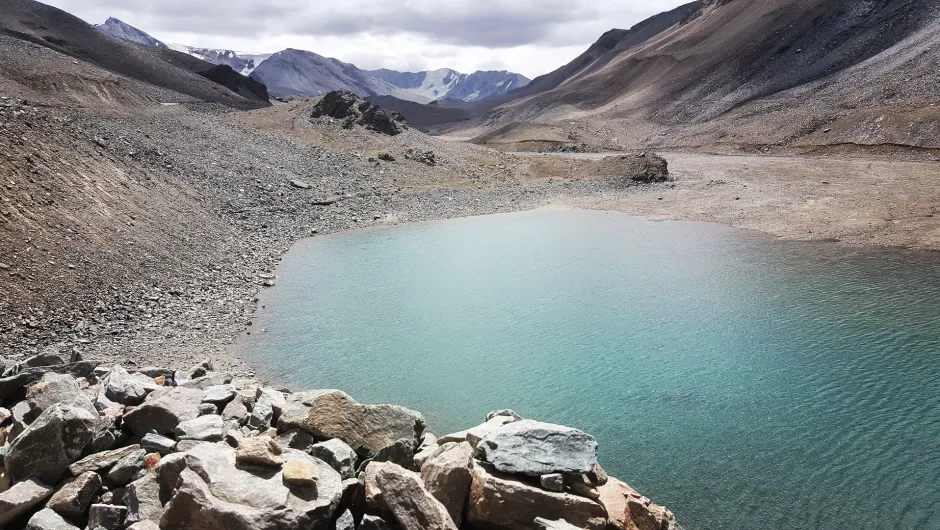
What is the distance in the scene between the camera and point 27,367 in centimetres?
916

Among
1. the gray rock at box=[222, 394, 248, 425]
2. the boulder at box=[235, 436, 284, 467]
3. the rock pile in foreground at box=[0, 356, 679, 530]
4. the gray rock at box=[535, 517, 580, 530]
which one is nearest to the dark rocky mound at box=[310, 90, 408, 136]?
the gray rock at box=[222, 394, 248, 425]

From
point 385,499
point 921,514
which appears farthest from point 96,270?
point 921,514

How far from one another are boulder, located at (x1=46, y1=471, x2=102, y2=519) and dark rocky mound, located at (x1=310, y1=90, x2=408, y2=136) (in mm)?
36114

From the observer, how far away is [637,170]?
3288 centimetres

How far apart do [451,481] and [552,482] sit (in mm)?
985

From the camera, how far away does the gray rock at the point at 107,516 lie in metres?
5.71

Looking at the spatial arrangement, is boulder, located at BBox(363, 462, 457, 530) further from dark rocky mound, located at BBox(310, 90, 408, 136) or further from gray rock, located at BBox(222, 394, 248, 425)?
dark rocky mound, located at BBox(310, 90, 408, 136)

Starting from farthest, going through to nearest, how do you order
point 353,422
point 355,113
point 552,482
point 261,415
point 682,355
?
point 355,113 → point 682,355 → point 261,415 → point 353,422 → point 552,482

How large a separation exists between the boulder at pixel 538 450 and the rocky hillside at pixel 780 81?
110 feet

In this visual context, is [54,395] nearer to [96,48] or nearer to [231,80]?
[96,48]

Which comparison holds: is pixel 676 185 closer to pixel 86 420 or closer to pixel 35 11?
pixel 86 420

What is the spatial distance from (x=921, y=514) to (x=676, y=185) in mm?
25487

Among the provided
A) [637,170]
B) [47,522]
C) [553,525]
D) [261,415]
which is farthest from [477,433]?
[637,170]

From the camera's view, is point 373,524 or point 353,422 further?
point 353,422
